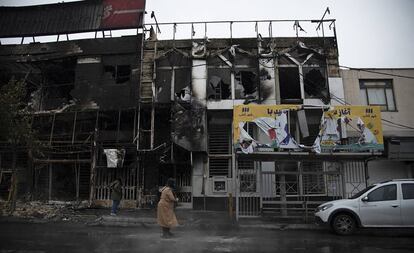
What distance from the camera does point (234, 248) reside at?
8.60 m

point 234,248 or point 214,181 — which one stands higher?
point 214,181

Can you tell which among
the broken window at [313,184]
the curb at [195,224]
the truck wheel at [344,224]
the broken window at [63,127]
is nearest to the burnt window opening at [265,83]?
the broken window at [313,184]

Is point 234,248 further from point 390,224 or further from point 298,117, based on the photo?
point 298,117

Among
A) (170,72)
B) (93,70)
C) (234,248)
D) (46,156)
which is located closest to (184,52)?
(170,72)

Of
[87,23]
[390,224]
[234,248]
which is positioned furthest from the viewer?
[87,23]

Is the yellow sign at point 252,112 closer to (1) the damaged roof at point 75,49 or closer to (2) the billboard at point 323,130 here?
(2) the billboard at point 323,130

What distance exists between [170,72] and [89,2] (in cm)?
659

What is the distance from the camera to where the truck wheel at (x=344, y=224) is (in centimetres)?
1102

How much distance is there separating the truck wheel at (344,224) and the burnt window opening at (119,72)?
11.8 metres

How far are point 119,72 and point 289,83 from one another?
8585 mm

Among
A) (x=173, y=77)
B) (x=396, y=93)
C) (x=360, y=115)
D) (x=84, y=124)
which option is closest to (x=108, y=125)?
(x=84, y=124)

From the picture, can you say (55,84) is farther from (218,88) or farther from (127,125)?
(218,88)

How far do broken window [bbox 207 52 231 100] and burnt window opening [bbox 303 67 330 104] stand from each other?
379 cm

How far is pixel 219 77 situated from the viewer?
58.1ft
